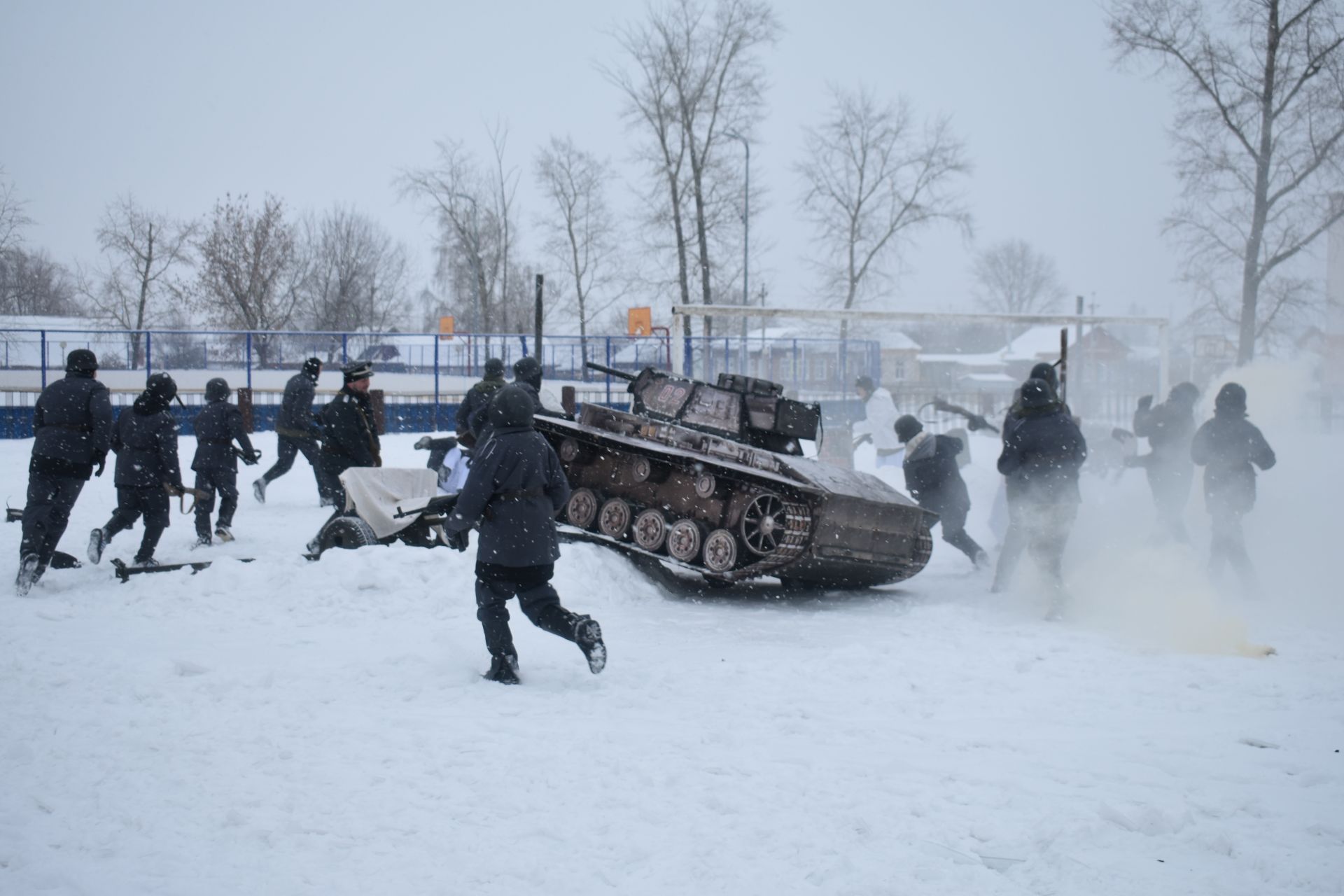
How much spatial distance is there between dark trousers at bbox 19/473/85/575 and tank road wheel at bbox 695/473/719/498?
4885 millimetres

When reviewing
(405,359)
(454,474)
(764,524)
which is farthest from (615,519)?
(405,359)

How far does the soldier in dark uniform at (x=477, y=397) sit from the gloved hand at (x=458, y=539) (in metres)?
4.75

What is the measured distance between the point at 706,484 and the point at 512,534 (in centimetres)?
389

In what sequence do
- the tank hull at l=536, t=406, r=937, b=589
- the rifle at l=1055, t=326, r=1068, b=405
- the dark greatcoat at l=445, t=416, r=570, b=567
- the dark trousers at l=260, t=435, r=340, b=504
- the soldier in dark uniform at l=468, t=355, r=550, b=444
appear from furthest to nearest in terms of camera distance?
1. the dark trousers at l=260, t=435, r=340, b=504
2. the rifle at l=1055, t=326, r=1068, b=405
3. the soldier in dark uniform at l=468, t=355, r=550, b=444
4. the tank hull at l=536, t=406, r=937, b=589
5. the dark greatcoat at l=445, t=416, r=570, b=567

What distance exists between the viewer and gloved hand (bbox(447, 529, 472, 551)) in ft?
19.9

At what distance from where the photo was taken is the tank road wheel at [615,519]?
33.8ft

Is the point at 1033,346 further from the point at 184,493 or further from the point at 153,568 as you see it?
the point at 153,568

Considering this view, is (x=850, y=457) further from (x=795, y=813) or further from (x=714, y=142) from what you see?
(x=714, y=142)

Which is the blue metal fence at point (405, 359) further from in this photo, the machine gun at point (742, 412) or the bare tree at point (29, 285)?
the machine gun at point (742, 412)

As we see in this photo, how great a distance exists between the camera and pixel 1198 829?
415 cm

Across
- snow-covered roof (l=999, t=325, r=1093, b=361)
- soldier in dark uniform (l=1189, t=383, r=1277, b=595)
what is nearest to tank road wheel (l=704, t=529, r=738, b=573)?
soldier in dark uniform (l=1189, t=383, r=1277, b=595)

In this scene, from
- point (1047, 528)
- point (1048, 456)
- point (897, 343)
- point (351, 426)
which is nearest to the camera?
point (1047, 528)

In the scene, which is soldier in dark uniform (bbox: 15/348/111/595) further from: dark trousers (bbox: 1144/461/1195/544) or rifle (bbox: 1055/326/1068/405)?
dark trousers (bbox: 1144/461/1195/544)

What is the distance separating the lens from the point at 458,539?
6.15 m
